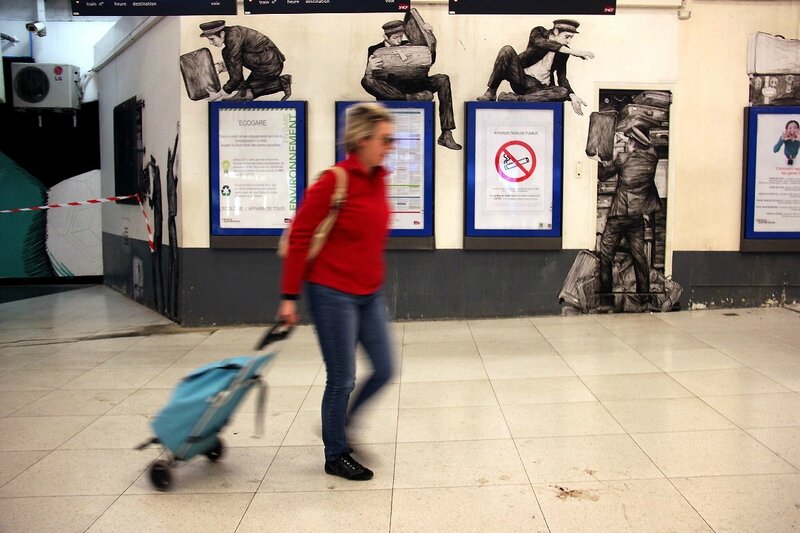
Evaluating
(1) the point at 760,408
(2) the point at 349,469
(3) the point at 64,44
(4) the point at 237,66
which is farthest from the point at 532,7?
(3) the point at 64,44

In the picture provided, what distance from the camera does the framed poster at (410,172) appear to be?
7754 mm

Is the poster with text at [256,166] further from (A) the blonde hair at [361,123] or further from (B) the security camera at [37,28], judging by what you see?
(B) the security camera at [37,28]

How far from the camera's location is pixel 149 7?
6.36 meters

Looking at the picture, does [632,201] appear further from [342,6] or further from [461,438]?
[461,438]

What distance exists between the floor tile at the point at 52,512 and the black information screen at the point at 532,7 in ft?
15.7

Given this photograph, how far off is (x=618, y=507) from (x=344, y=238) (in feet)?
6.02

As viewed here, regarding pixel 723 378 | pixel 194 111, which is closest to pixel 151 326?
pixel 194 111

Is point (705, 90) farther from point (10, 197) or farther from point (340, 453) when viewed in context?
point (10, 197)

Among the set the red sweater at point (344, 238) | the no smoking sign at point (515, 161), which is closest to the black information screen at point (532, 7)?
the no smoking sign at point (515, 161)

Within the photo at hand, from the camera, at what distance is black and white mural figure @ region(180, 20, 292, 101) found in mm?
7770

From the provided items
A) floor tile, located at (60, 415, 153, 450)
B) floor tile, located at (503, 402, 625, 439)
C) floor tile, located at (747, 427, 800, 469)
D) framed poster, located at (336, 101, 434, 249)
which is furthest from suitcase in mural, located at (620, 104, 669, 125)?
floor tile, located at (60, 415, 153, 450)

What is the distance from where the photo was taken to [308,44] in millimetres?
7770

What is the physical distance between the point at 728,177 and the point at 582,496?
5.66 metres

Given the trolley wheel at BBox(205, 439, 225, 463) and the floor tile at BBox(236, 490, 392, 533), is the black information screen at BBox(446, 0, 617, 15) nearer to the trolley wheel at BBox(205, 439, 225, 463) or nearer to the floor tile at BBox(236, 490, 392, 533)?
the trolley wheel at BBox(205, 439, 225, 463)
